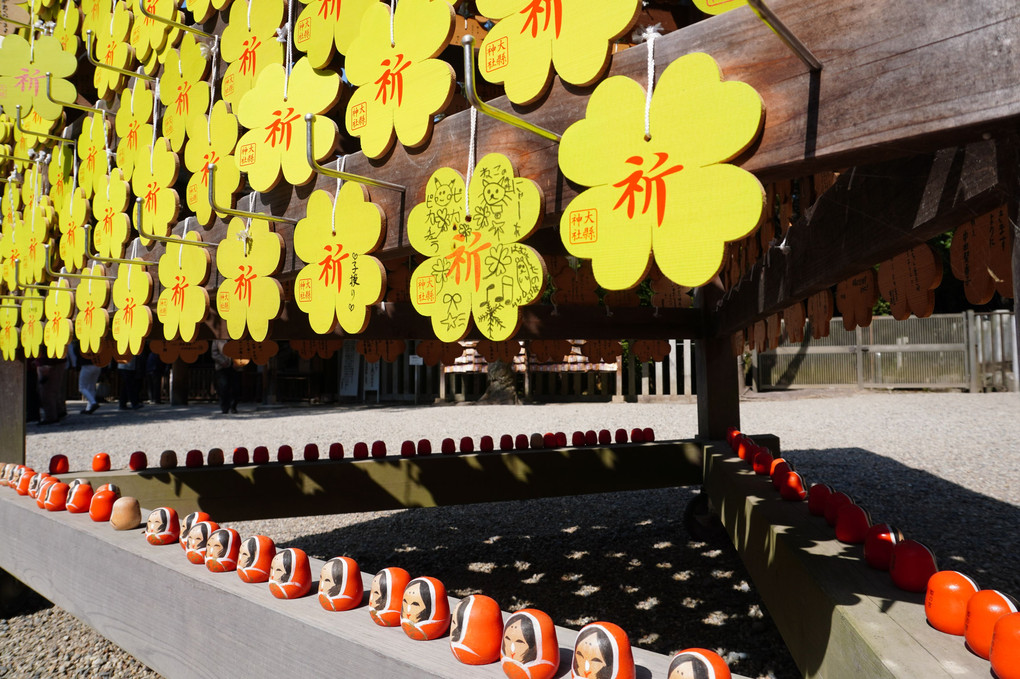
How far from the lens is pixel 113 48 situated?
2.44m

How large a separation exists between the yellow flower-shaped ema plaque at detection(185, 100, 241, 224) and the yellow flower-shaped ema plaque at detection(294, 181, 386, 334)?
463 mm

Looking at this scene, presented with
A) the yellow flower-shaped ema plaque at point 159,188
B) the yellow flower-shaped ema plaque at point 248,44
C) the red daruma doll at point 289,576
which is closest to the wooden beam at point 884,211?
the red daruma doll at point 289,576

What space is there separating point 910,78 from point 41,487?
8.64ft

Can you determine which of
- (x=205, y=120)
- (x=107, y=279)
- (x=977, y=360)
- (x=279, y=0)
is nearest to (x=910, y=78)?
(x=279, y=0)

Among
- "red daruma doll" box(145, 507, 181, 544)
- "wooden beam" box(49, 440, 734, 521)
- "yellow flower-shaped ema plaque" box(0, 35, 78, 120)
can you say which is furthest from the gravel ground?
"yellow flower-shaped ema plaque" box(0, 35, 78, 120)

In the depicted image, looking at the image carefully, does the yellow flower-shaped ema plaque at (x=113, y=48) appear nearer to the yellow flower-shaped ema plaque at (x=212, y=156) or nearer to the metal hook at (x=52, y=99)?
the metal hook at (x=52, y=99)

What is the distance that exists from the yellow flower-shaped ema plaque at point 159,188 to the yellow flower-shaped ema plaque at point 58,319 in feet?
2.44

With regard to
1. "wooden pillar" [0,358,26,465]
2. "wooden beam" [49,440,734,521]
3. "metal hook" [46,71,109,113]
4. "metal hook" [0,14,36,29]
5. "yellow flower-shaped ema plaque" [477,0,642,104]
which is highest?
"metal hook" [0,14,36,29]

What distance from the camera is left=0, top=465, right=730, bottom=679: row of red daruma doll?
2.91 feet

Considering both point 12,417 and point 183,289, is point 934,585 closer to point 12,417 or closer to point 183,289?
point 183,289

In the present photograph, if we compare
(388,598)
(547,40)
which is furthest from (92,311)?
(547,40)

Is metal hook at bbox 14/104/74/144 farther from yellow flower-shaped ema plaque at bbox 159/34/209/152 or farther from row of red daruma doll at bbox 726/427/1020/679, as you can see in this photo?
row of red daruma doll at bbox 726/427/1020/679

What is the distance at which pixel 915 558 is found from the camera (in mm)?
1175

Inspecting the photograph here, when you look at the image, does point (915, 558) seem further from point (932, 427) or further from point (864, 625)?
point (932, 427)
